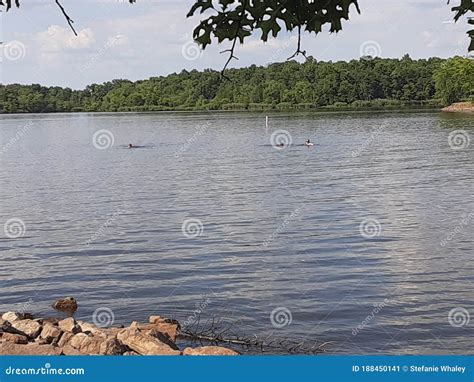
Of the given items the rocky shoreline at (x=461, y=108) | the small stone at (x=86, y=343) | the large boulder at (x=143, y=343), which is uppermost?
the small stone at (x=86, y=343)

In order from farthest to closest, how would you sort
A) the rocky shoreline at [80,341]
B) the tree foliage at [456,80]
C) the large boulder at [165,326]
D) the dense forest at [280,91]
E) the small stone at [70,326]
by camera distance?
the dense forest at [280,91], the tree foliage at [456,80], the large boulder at [165,326], the small stone at [70,326], the rocky shoreline at [80,341]

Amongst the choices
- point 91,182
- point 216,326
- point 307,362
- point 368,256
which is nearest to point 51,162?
point 91,182

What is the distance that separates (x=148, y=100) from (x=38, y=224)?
162 m

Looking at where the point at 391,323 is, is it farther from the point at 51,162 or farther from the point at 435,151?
the point at 51,162

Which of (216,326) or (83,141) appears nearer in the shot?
(216,326)

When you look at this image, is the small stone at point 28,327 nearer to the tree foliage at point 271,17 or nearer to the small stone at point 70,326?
the small stone at point 70,326

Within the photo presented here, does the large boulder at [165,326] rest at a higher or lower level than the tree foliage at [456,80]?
lower

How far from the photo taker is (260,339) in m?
12.9

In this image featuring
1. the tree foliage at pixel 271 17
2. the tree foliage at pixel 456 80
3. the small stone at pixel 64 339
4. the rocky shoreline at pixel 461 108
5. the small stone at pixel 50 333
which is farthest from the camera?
the tree foliage at pixel 456 80

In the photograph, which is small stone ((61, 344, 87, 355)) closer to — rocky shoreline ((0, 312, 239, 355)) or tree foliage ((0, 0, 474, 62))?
rocky shoreline ((0, 312, 239, 355))

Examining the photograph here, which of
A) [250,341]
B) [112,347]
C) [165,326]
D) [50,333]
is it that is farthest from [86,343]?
[250,341]

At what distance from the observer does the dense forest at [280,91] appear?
146 meters

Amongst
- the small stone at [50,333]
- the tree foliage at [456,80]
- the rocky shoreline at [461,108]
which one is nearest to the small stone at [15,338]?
the small stone at [50,333]

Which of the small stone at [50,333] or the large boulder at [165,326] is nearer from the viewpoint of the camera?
the small stone at [50,333]
